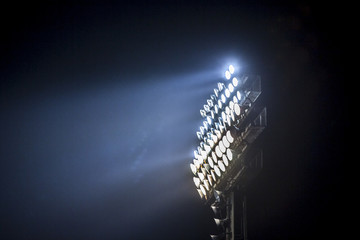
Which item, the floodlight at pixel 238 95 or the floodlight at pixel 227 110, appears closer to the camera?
the floodlight at pixel 238 95

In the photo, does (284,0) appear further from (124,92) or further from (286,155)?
(124,92)

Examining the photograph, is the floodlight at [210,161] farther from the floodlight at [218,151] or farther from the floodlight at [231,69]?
the floodlight at [231,69]

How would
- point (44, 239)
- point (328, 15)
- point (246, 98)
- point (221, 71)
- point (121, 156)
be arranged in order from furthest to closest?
point (121, 156)
point (44, 239)
point (221, 71)
point (246, 98)
point (328, 15)

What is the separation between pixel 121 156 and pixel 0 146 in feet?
8.06

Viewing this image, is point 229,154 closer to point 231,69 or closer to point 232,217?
point 232,217

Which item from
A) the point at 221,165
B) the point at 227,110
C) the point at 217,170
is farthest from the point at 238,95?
the point at 217,170

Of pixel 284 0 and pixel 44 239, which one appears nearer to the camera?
pixel 284 0

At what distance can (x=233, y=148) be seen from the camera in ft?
18.7

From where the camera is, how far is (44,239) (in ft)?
27.0

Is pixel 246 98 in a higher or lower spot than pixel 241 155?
higher

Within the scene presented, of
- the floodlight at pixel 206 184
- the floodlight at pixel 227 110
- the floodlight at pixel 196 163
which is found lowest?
the floodlight at pixel 206 184

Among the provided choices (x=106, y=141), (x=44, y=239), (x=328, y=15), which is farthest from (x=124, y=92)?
(x=328, y=15)

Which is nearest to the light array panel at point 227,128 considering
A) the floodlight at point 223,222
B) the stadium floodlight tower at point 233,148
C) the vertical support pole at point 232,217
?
the stadium floodlight tower at point 233,148

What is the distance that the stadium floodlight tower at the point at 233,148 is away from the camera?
18.0 feet
